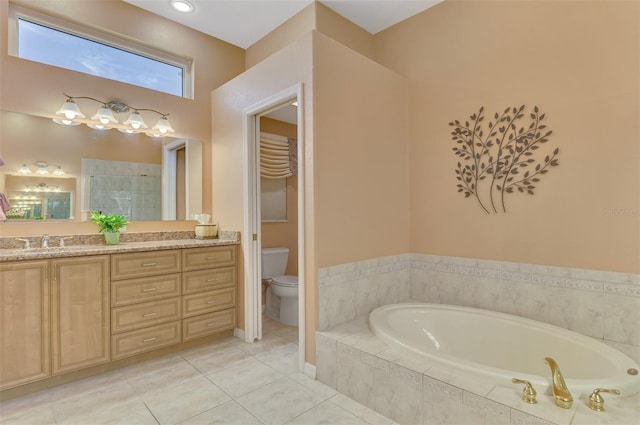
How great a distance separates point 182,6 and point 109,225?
2.00m

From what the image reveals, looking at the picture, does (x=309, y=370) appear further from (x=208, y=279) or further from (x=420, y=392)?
(x=208, y=279)

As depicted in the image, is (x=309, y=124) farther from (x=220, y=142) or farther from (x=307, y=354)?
(x=307, y=354)

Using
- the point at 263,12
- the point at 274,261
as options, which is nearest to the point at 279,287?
the point at 274,261

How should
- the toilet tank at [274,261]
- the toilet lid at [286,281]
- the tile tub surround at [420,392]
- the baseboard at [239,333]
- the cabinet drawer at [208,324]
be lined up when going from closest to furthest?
the tile tub surround at [420,392], the cabinet drawer at [208,324], the baseboard at [239,333], the toilet lid at [286,281], the toilet tank at [274,261]

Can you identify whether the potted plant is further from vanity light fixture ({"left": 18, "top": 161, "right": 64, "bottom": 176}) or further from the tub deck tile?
the tub deck tile

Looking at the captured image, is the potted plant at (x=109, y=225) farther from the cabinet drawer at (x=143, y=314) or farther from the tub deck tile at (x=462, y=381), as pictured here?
the tub deck tile at (x=462, y=381)

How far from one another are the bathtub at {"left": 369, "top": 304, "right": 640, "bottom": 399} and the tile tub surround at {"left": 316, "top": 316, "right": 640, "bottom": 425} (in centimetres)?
5

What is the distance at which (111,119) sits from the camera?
8.78ft

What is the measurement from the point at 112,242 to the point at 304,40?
214 cm

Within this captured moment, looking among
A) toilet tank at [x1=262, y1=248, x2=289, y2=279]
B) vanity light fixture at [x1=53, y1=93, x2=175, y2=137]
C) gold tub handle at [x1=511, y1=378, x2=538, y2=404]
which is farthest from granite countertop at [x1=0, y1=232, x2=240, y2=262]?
gold tub handle at [x1=511, y1=378, x2=538, y2=404]

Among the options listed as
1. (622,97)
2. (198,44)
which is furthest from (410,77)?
(198,44)

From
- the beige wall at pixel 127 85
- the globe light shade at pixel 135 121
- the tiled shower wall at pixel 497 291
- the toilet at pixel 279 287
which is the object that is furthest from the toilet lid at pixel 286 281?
the globe light shade at pixel 135 121

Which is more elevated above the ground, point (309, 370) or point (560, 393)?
point (560, 393)

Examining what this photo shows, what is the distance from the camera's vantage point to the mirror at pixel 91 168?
7.62ft
